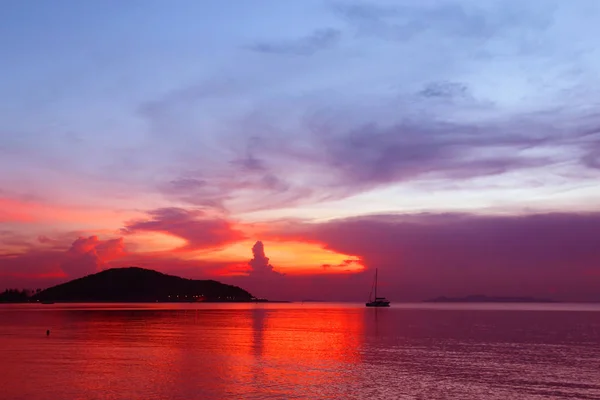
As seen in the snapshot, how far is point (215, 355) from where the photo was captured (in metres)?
67.9

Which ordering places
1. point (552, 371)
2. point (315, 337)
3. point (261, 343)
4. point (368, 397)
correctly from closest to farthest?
point (368, 397), point (552, 371), point (261, 343), point (315, 337)

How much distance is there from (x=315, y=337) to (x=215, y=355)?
3138 centimetres

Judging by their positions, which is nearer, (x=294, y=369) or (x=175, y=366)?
(x=294, y=369)

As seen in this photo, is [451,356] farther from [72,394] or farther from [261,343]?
[72,394]

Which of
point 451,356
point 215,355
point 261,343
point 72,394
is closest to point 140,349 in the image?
point 215,355

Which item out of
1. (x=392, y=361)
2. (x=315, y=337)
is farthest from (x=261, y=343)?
(x=392, y=361)

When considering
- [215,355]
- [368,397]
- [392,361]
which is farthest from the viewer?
[215,355]

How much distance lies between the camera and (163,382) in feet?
160

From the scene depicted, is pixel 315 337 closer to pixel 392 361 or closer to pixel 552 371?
pixel 392 361

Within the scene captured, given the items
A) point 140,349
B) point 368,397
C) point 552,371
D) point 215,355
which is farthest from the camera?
point 140,349

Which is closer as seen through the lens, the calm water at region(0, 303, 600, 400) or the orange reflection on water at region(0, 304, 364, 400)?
the calm water at region(0, 303, 600, 400)

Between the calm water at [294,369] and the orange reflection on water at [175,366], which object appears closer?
the calm water at [294,369]

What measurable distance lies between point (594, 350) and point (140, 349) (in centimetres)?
5774

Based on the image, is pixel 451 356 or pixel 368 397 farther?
pixel 451 356
